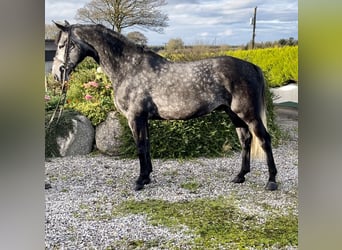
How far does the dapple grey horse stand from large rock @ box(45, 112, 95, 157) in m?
0.31

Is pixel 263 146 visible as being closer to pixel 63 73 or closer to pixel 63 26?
pixel 63 73

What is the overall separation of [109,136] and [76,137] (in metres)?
0.25

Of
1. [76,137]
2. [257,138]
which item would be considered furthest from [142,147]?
[257,138]

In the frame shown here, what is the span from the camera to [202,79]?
3.24 m

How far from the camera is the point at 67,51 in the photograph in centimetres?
322

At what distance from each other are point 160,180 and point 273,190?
83 cm

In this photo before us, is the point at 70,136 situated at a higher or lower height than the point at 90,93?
lower

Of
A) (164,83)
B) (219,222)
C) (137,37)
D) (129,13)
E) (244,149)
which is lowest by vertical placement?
(219,222)

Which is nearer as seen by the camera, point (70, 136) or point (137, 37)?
point (137, 37)

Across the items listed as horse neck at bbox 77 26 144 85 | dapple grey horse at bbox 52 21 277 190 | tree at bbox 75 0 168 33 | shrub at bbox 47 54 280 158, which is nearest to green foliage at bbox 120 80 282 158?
shrub at bbox 47 54 280 158

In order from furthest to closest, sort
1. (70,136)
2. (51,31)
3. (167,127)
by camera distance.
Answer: (167,127)
(70,136)
(51,31)

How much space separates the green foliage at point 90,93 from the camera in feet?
10.8
